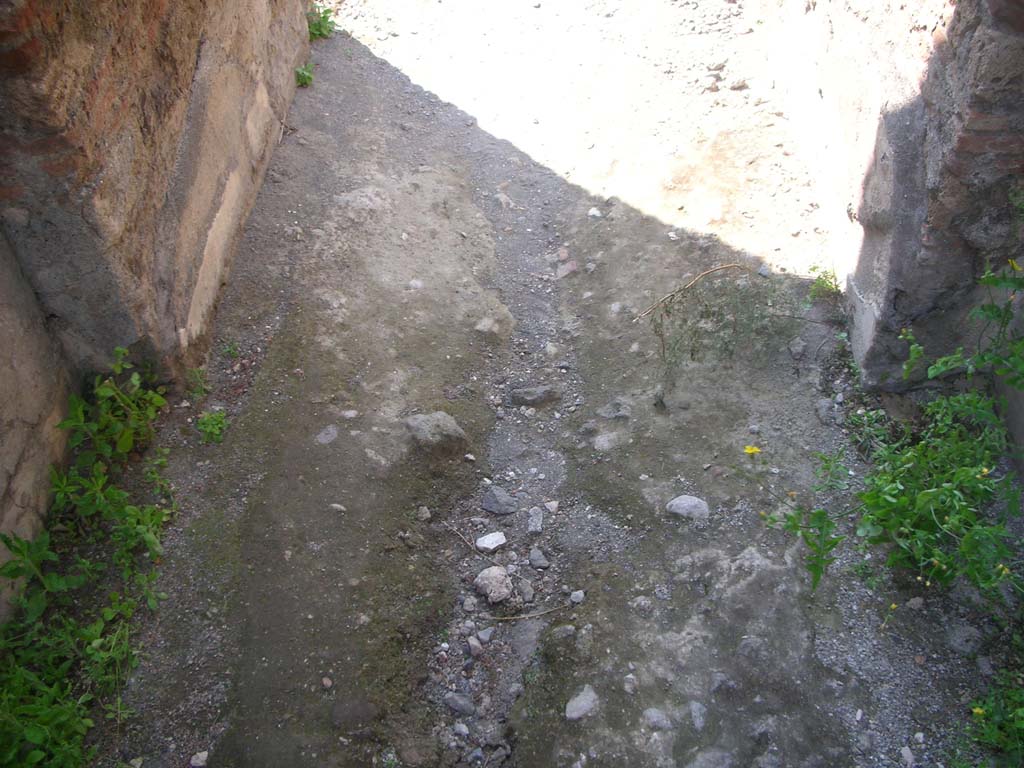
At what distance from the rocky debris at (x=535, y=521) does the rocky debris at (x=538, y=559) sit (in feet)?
0.30

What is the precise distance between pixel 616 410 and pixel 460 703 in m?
1.37

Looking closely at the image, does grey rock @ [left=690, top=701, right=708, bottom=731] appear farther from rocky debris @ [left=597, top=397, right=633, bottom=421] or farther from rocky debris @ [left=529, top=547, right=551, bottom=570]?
rocky debris @ [left=597, top=397, right=633, bottom=421]

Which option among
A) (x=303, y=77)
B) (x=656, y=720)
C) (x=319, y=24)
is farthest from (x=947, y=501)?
(x=319, y=24)

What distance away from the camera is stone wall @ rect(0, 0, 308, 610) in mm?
2395

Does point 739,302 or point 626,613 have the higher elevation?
point 739,302

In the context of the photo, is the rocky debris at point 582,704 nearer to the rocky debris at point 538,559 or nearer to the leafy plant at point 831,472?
the rocky debris at point 538,559

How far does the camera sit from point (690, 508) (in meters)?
2.93

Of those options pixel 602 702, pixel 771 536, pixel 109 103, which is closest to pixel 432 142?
pixel 109 103

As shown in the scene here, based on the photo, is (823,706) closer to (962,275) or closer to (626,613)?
(626,613)

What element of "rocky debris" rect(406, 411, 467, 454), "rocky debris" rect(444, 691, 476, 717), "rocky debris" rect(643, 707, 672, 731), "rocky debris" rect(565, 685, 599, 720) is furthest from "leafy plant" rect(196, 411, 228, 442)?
"rocky debris" rect(643, 707, 672, 731)

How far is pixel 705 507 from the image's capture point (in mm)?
2934

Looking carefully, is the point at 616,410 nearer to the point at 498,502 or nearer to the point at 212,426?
the point at 498,502

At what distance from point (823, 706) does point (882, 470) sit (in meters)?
0.87

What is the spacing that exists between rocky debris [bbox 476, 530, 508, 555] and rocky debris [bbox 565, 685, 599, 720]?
68 cm
